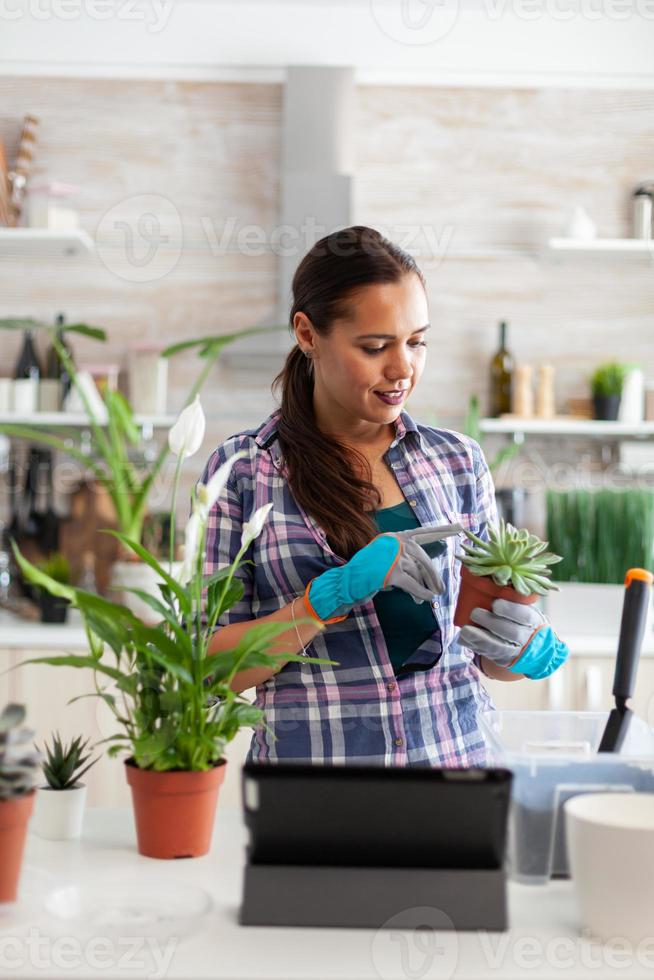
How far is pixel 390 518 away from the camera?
4.67ft

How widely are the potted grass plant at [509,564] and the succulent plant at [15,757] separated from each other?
1.66ft

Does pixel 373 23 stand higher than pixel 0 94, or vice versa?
pixel 373 23

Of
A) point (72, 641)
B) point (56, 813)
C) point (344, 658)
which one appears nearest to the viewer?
point (56, 813)

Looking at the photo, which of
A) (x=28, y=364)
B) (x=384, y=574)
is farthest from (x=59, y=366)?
(x=384, y=574)

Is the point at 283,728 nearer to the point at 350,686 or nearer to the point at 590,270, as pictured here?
the point at 350,686

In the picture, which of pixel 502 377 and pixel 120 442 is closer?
pixel 120 442

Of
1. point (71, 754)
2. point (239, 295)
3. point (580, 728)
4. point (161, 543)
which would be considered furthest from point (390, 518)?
point (239, 295)

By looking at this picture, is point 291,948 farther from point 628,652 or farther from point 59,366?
point 59,366

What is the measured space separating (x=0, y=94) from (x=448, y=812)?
10.1 feet

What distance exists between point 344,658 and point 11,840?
0.56 m

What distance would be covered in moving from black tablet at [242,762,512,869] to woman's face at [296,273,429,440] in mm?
645

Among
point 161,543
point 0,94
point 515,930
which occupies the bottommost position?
point 515,930

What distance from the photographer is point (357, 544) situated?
1.37 meters

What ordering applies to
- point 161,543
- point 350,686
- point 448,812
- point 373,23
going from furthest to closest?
1. point 373,23
2. point 161,543
3. point 350,686
4. point 448,812
